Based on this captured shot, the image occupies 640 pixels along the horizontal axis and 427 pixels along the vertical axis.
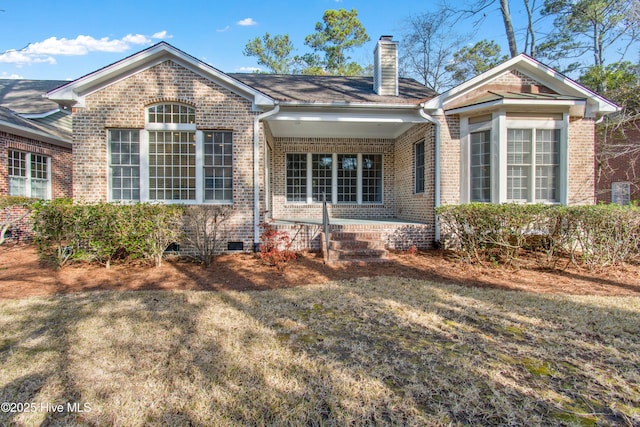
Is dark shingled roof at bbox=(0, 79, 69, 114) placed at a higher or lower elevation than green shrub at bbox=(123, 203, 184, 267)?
higher

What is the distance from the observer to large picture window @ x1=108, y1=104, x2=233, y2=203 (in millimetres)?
8172

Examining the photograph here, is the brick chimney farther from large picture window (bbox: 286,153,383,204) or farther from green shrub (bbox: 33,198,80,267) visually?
green shrub (bbox: 33,198,80,267)

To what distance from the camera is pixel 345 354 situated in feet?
10.3

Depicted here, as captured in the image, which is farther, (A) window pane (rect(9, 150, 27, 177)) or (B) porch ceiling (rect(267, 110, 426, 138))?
(A) window pane (rect(9, 150, 27, 177))

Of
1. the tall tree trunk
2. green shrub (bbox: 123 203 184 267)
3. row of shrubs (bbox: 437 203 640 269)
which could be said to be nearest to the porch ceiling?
row of shrubs (bbox: 437 203 640 269)

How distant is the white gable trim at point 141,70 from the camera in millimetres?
7625

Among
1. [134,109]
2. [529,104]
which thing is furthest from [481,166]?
[134,109]

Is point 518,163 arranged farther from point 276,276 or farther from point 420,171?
point 276,276

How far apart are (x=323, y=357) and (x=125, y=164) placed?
753 centimetres

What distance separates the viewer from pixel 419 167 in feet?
32.3

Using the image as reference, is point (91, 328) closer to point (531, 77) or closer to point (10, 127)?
point (10, 127)

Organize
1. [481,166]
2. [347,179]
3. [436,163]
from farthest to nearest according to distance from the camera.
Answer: [347,179] → [436,163] → [481,166]

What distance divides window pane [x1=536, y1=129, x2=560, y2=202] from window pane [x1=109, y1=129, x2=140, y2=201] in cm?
1019

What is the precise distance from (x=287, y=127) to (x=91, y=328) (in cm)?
777
